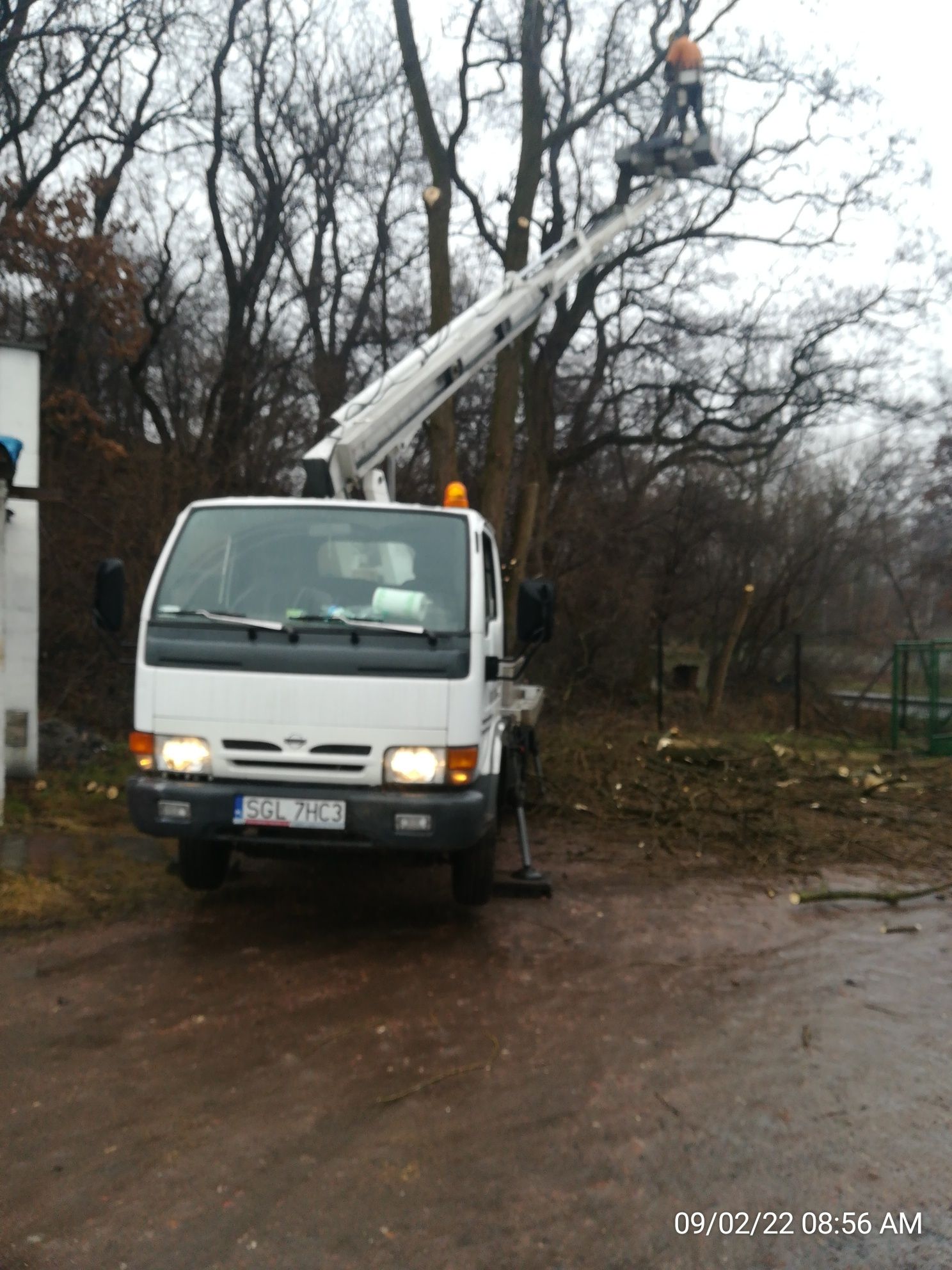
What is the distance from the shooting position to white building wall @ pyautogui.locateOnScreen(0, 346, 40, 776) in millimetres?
9523

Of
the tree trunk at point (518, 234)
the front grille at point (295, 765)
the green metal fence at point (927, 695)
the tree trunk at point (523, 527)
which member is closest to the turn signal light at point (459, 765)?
the front grille at point (295, 765)

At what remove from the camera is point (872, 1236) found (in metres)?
3.23

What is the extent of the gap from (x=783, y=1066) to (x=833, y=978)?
127 cm

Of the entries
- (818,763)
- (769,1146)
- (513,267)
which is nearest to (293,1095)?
(769,1146)

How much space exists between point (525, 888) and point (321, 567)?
93.1 inches

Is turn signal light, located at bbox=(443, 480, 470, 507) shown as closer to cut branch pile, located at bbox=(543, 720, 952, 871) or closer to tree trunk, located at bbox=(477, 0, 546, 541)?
cut branch pile, located at bbox=(543, 720, 952, 871)

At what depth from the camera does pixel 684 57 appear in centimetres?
1071

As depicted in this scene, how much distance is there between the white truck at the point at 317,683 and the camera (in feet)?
18.0

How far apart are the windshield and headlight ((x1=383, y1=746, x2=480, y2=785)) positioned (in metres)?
0.63

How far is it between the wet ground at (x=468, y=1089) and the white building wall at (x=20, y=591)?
3.83 meters

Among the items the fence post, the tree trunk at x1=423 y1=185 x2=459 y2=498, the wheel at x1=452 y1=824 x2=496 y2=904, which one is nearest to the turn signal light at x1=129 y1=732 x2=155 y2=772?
the wheel at x1=452 y1=824 x2=496 y2=904

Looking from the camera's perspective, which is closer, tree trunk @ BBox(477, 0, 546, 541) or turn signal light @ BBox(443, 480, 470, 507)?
turn signal light @ BBox(443, 480, 470, 507)
